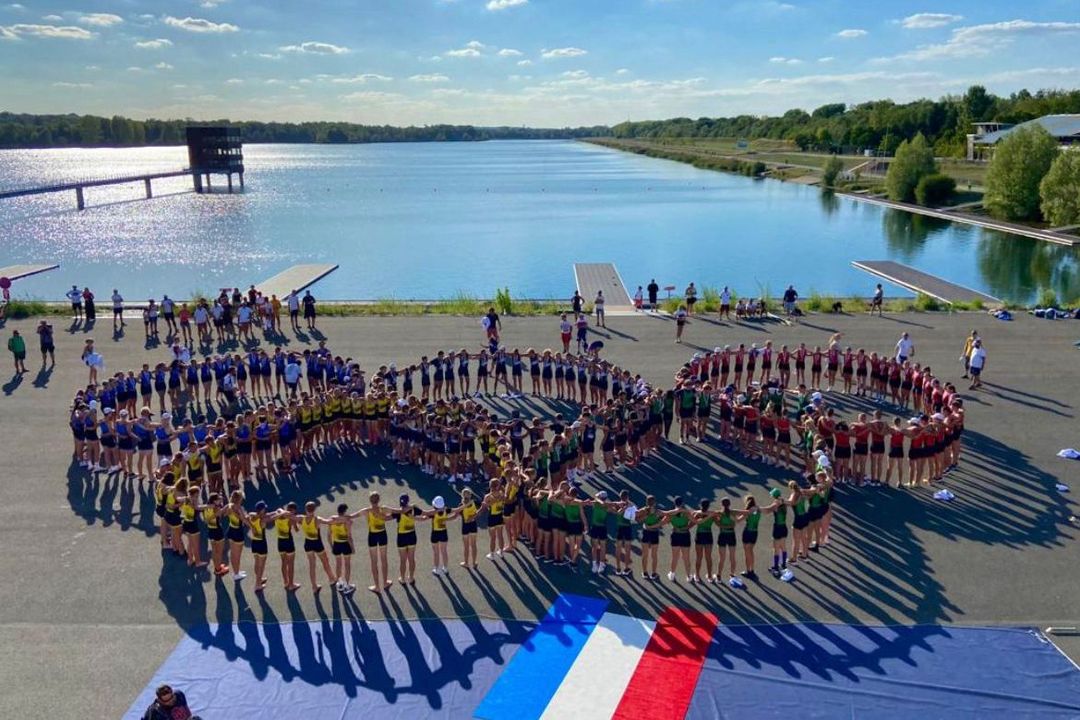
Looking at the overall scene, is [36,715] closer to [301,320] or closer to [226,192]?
[301,320]

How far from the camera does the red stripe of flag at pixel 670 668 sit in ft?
29.8

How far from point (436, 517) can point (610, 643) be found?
3076mm

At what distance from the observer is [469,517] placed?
11.8 meters

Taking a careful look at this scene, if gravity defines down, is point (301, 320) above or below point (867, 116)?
below

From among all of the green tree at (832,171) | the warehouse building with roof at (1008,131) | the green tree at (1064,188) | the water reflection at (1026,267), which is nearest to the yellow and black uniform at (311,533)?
the water reflection at (1026,267)

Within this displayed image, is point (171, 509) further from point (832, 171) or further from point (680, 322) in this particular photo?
point (832, 171)

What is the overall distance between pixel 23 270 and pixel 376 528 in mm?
44799

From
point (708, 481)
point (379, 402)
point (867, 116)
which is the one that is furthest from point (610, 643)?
point (867, 116)

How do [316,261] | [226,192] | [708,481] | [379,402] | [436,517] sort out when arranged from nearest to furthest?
[436,517]
[708,481]
[379,402]
[316,261]
[226,192]

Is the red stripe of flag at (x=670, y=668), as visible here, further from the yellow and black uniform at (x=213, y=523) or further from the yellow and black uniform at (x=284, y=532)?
the yellow and black uniform at (x=213, y=523)

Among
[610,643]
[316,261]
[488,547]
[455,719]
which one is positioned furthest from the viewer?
[316,261]

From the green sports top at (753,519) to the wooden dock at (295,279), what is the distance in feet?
100

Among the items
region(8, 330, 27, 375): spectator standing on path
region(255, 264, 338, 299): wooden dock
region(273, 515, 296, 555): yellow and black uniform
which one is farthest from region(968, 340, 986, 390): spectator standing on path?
region(255, 264, 338, 299): wooden dock

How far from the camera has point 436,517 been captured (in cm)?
1159
